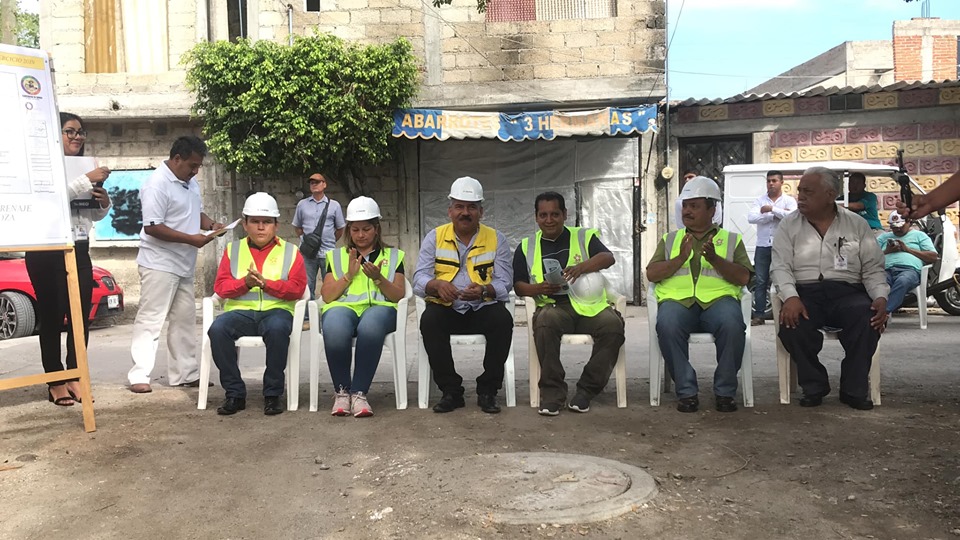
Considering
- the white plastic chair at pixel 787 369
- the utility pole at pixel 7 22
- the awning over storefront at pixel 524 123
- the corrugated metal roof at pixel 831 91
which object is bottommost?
the white plastic chair at pixel 787 369

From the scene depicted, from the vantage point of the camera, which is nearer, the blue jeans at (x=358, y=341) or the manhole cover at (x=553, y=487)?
the manhole cover at (x=553, y=487)

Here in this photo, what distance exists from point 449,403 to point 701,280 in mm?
1791

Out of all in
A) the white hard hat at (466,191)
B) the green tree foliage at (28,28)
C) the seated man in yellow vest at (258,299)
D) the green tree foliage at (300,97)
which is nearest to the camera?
the seated man in yellow vest at (258,299)

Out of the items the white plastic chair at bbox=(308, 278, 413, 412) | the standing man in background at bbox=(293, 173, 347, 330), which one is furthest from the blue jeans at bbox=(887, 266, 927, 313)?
the standing man in background at bbox=(293, 173, 347, 330)

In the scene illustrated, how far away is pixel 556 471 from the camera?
3725mm

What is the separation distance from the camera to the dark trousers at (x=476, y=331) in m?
5.28

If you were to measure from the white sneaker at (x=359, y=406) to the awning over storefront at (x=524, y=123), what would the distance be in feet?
22.9

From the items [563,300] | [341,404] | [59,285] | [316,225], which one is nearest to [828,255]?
[563,300]

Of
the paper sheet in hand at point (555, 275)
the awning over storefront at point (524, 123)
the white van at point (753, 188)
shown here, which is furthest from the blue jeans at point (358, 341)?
the white van at point (753, 188)

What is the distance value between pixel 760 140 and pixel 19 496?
11644 mm

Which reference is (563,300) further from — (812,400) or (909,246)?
(909,246)

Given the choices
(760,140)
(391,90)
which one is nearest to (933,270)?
(760,140)

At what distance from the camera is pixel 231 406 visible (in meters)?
5.25

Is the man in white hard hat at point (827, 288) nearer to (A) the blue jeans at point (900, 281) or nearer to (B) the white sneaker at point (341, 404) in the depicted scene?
(B) the white sneaker at point (341, 404)
